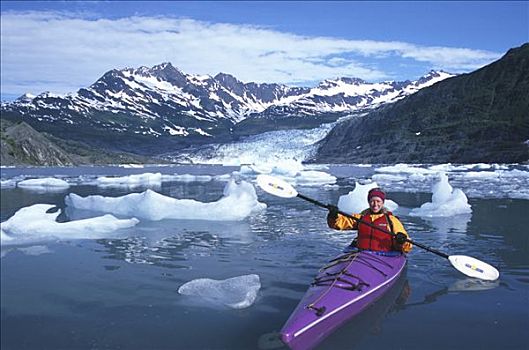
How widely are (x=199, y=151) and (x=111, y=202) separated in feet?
511

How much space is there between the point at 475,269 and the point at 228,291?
416 centimetres

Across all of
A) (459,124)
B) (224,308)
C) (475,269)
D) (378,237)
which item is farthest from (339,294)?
(459,124)

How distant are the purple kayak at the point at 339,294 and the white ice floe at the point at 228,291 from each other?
0.92 meters

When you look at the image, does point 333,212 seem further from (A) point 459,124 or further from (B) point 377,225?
(A) point 459,124

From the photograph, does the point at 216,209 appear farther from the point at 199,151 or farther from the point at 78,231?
the point at 199,151

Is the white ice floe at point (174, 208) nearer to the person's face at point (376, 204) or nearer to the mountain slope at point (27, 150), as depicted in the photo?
the person's face at point (376, 204)

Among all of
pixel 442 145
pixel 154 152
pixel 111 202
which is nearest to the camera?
pixel 111 202

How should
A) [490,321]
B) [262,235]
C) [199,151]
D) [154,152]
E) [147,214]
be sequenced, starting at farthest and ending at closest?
[154,152] → [199,151] → [147,214] → [262,235] → [490,321]

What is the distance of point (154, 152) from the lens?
196 m

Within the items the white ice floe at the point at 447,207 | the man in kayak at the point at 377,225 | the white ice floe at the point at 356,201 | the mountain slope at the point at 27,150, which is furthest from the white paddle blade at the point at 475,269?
the mountain slope at the point at 27,150

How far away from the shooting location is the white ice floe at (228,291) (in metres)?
6.43

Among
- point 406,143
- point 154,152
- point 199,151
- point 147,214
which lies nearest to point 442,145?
point 406,143

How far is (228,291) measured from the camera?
666cm

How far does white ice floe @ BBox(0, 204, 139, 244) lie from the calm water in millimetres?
314
